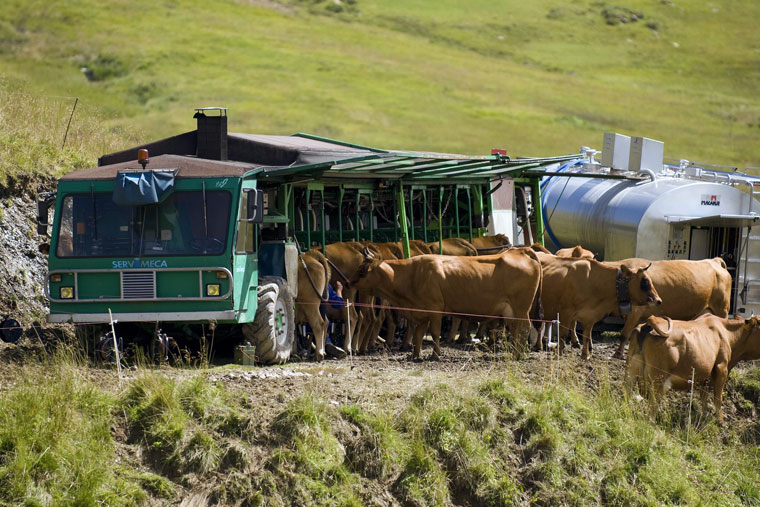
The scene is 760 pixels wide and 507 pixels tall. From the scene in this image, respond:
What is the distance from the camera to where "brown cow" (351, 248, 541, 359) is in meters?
16.8

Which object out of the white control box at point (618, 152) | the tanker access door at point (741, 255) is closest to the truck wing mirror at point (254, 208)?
the tanker access door at point (741, 255)

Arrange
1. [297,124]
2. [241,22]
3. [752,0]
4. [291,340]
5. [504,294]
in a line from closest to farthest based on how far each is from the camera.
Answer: [291,340]
[504,294]
[297,124]
[241,22]
[752,0]

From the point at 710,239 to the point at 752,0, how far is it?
10237 cm

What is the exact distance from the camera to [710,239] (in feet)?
74.0

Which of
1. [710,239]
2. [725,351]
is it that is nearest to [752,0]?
[710,239]

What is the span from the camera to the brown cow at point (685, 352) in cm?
1392

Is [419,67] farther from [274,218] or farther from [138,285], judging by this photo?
[138,285]

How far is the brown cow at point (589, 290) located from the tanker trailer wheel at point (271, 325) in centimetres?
457

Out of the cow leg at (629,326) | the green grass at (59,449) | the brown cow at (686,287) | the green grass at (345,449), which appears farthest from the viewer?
the brown cow at (686,287)

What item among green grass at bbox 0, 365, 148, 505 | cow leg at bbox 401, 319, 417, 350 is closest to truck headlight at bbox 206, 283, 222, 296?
green grass at bbox 0, 365, 148, 505

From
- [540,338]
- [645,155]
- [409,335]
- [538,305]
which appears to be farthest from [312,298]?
[645,155]

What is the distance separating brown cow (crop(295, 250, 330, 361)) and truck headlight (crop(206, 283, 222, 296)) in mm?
2377

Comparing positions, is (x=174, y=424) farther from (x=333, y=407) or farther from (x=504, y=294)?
(x=504, y=294)

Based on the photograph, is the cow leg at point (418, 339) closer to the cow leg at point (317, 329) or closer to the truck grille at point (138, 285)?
the cow leg at point (317, 329)
